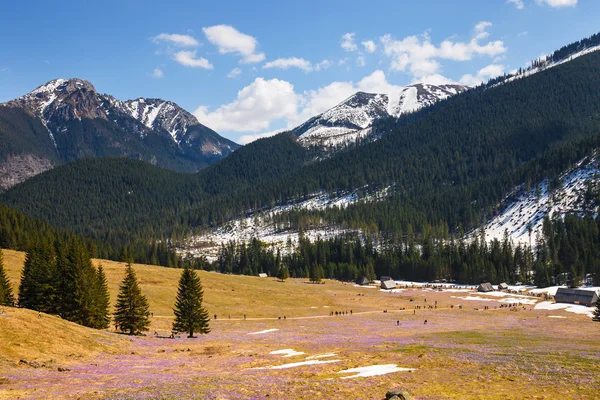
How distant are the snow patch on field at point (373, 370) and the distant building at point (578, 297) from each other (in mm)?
98503

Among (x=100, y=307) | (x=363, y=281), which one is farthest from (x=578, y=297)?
(x=100, y=307)

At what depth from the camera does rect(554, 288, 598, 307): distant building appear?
106 metres

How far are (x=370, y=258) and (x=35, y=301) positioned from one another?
152 metres

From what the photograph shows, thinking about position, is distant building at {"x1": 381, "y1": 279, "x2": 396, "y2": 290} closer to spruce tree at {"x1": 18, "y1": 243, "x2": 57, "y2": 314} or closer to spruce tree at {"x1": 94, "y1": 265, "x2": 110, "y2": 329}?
spruce tree at {"x1": 94, "y1": 265, "x2": 110, "y2": 329}

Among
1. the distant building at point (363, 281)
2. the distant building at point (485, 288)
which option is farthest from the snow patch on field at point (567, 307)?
the distant building at point (363, 281)

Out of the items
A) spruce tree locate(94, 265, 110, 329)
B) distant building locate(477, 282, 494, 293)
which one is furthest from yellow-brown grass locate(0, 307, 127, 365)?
distant building locate(477, 282, 494, 293)

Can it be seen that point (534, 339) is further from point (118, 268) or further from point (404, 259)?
point (404, 259)

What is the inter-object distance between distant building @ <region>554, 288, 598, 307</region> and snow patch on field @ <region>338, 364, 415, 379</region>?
98503 millimetres

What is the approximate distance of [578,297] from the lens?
356 feet

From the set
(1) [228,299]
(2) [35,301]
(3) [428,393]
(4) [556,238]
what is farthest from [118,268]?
(4) [556,238]

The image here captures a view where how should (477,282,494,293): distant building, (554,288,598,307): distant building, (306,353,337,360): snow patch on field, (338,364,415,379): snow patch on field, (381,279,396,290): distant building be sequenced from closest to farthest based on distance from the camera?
(338,364,415,379): snow patch on field
(306,353,337,360): snow patch on field
(554,288,598,307): distant building
(477,282,494,293): distant building
(381,279,396,290): distant building

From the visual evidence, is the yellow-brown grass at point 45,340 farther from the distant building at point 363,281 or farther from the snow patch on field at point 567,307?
the distant building at point 363,281

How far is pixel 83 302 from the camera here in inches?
2325

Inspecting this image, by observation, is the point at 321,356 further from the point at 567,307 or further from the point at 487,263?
the point at 487,263
